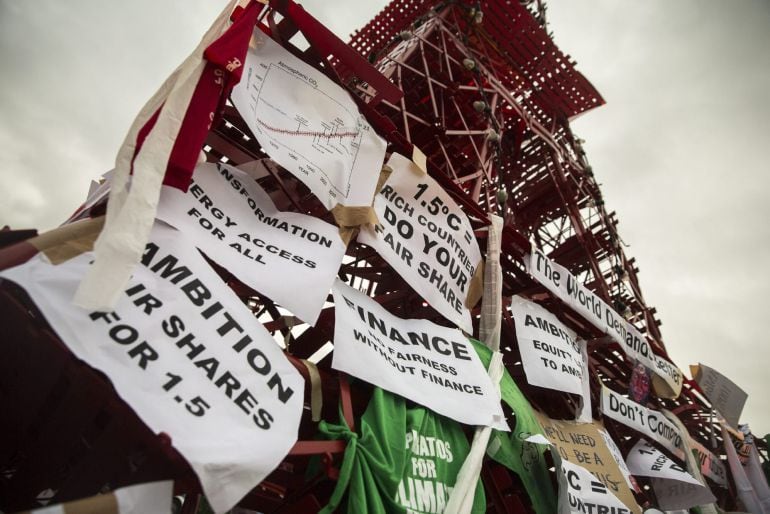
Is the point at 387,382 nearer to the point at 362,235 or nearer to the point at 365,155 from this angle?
the point at 362,235

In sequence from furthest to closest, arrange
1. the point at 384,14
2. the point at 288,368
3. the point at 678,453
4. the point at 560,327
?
the point at 384,14 < the point at 678,453 < the point at 560,327 < the point at 288,368

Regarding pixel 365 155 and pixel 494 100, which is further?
pixel 494 100

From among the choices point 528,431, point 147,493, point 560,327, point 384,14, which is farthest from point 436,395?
point 384,14

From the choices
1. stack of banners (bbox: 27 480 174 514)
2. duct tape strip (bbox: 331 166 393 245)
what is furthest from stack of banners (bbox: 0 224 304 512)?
duct tape strip (bbox: 331 166 393 245)

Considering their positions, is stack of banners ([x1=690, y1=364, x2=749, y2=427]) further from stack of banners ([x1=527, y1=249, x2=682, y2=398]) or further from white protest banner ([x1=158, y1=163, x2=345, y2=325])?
white protest banner ([x1=158, y1=163, x2=345, y2=325])

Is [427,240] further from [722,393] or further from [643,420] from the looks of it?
[722,393]

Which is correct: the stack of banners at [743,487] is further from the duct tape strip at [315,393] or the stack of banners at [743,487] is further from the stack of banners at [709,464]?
the duct tape strip at [315,393]

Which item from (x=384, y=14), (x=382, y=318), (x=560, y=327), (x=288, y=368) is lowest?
(x=288, y=368)

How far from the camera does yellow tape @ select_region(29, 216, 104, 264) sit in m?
2.67

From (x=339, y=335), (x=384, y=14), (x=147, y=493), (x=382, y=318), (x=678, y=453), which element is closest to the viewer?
(x=147, y=493)

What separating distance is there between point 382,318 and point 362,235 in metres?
0.85

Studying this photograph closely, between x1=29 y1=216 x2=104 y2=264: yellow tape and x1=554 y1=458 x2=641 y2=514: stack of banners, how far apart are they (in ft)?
15.8

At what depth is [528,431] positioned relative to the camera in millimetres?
4801

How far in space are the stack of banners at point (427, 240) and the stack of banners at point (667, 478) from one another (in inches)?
165
